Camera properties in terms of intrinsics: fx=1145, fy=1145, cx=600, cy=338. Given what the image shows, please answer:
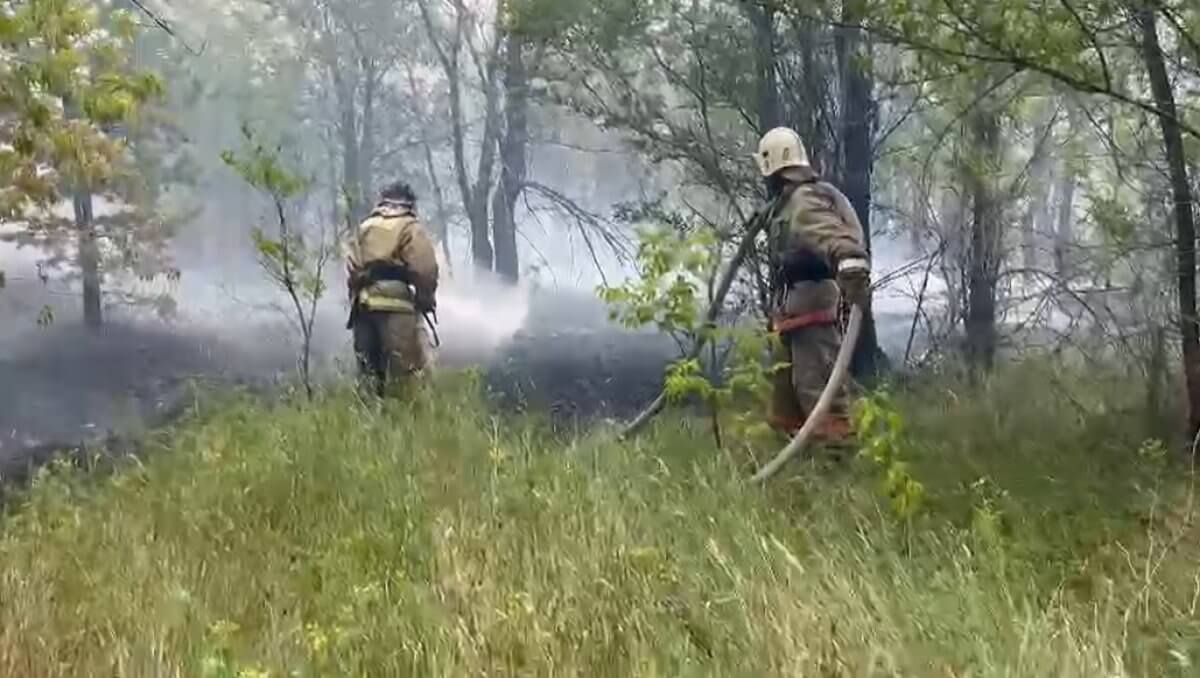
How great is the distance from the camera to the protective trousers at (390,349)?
7.06 m

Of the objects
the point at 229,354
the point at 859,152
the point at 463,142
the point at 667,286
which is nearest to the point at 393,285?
the point at 667,286

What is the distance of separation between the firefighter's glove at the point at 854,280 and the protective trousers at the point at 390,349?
3055 millimetres

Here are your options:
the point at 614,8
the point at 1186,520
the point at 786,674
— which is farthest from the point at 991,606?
the point at 614,8

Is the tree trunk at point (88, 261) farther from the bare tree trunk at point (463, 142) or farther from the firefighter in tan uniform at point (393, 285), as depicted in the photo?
the firefighter in tan uniform at point (393, 285)

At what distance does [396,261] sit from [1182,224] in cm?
429

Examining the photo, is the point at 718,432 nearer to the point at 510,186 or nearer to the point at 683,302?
the point at 683,302

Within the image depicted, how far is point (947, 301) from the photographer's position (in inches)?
364

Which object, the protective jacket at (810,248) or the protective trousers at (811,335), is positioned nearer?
the protective jacket at (810,248)

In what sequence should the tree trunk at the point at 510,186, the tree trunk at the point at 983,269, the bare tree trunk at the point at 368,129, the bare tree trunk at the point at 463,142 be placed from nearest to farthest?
the tree trunk at the point at 983,269 < the tree trunk at the point at 510,186 < the bare tree trunk at the point at 463,142 < the bare tree trunk at the point at 368,129

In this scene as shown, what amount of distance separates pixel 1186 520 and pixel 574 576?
200 centimetres

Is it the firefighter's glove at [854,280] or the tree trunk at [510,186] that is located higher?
the tree trunk at [510,186]

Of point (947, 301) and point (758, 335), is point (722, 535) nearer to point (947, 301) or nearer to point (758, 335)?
point (758, 335)

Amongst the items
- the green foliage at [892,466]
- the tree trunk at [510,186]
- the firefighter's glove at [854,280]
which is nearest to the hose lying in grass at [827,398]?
the firefighter's glove at [854,280]

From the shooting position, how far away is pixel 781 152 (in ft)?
17.6
